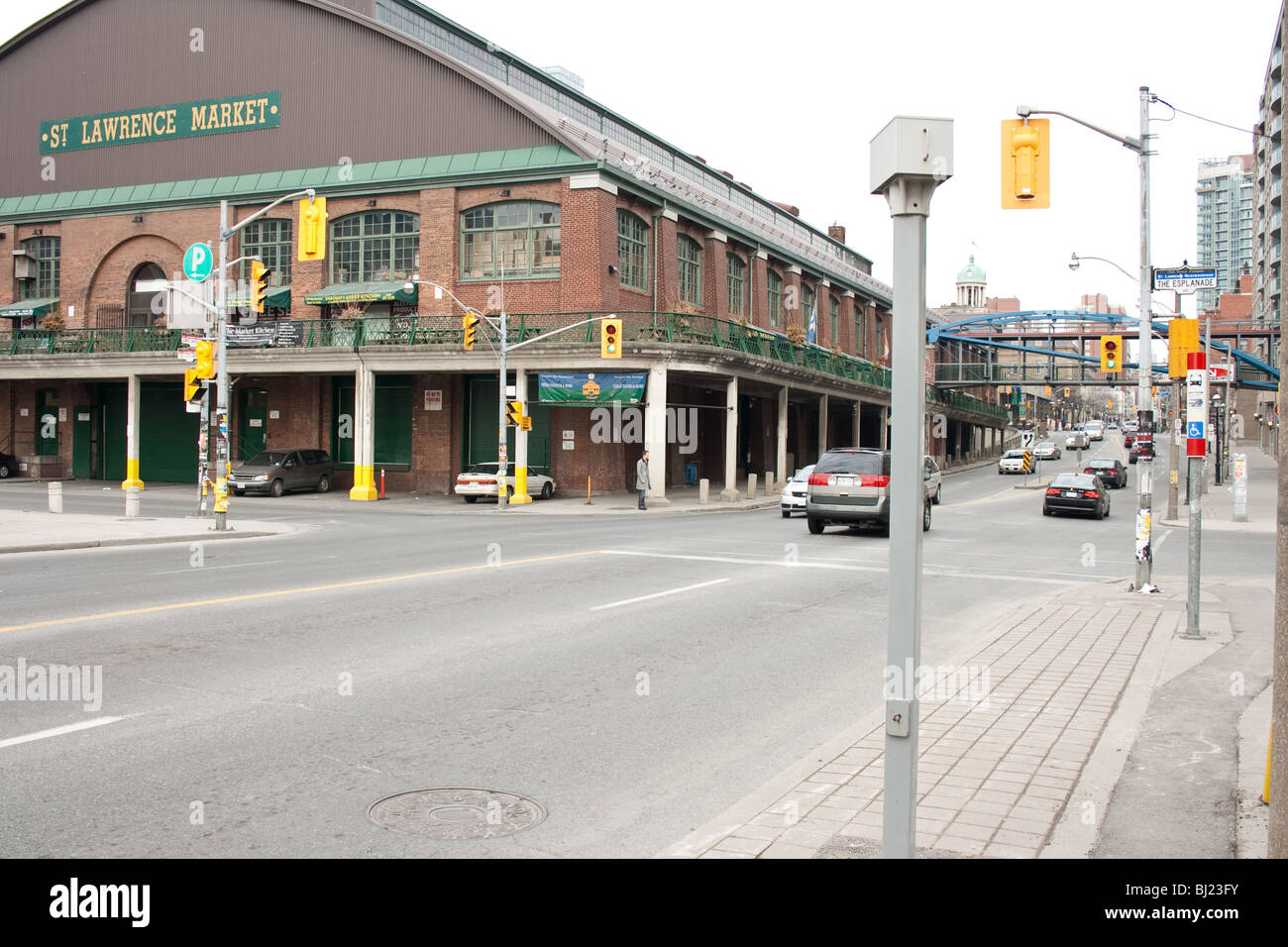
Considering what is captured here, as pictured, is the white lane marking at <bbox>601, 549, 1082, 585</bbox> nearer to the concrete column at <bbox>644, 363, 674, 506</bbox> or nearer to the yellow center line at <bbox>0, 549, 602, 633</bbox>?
the yellow center line at <bbox>0, 549, 602, 633</bbox>

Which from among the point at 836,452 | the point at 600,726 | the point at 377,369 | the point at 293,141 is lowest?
the point at 600,726

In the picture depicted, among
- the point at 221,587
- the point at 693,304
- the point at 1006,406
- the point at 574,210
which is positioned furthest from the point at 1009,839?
the point at 1006,406

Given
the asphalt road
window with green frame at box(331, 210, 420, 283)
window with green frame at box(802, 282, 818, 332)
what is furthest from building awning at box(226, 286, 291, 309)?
window with green frame at box(802, 282, 818, 332)

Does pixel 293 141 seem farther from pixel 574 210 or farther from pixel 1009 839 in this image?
pixel 1009 839

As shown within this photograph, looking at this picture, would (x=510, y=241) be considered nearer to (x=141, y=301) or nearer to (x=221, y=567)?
(x=141, y=301)

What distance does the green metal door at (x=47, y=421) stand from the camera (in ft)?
168

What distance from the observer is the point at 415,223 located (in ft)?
143

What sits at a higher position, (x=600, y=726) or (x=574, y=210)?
(x=574, y=210)

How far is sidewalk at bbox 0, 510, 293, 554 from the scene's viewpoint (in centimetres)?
1950

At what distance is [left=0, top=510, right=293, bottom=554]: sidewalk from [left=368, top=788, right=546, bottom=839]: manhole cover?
15619mm

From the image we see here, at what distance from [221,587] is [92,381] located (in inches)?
1683

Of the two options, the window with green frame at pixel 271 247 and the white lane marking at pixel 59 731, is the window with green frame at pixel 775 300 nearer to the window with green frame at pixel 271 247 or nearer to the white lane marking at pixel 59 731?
the window with green frame at pixel 271 247

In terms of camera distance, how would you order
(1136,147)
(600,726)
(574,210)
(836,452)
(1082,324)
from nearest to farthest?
(600,726) < (1136,147) < (836,452) < (574,210) < (1082,324)

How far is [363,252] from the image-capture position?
4469 cm
